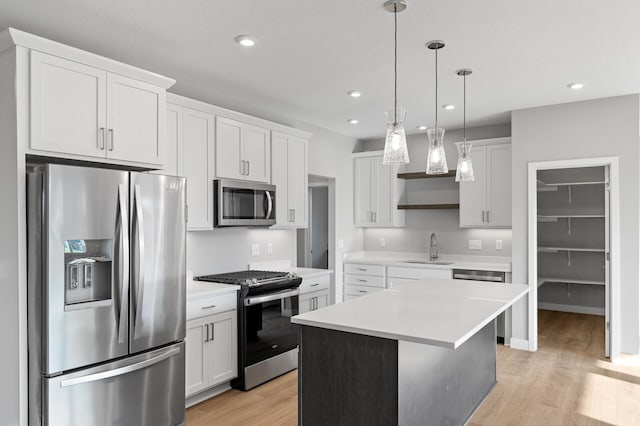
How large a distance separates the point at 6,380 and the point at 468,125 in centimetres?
517

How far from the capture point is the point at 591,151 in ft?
14.8

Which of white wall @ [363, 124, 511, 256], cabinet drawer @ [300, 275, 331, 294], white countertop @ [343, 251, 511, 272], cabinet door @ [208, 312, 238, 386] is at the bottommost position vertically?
cabinet door @ [208, 312, 238, 386]

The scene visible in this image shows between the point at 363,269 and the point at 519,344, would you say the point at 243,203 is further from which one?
the point at 519,344

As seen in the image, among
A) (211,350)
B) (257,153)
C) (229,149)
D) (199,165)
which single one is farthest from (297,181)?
(211,350)

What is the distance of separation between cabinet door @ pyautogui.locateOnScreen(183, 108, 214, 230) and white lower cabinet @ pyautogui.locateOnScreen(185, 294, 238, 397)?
2.34ft

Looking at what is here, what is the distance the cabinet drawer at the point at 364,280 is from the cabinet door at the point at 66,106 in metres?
3.90

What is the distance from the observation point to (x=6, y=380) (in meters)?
2.49

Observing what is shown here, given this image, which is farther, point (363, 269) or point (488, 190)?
point (363, 269)

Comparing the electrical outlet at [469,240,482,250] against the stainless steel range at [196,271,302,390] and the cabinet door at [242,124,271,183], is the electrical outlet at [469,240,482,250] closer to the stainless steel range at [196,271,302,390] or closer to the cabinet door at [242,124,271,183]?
the stainless steel range at [196,271,302,390]

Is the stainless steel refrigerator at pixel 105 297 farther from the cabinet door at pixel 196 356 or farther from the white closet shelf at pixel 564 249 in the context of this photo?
the white closet shelf at pixel 564 249

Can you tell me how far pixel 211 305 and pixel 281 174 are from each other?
1.65 m

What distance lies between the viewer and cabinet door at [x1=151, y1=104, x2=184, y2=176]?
139 inches

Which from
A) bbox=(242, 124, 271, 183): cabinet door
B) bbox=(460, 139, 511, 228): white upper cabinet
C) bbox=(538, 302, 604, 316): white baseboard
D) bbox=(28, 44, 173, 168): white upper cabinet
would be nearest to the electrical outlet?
bbox=(460, 139, 511, 228): white upper cabinet

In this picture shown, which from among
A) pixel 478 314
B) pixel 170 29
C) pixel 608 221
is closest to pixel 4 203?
pixel 170 29
